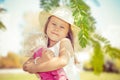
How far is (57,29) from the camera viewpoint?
171cm

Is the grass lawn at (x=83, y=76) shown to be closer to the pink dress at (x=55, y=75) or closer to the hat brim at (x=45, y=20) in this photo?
the pink dress at (x=55, y=75)

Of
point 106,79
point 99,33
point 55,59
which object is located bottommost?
point 106,79

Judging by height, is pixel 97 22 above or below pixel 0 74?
above

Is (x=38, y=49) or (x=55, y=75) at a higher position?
(x=38, y=49)

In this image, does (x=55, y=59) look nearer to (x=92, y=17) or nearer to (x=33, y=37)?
(x=33, y=37)

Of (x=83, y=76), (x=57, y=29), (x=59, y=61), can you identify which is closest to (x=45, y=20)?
(x=57, y=29)

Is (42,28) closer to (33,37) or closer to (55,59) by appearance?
(33,37)

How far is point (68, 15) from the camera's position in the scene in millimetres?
1722

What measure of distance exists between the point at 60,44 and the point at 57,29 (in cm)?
8

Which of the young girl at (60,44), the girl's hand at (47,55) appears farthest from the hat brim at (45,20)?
the girl's hand at (47,55)

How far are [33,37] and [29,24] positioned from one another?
0.25ft

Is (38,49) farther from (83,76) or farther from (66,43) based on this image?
(83,76)

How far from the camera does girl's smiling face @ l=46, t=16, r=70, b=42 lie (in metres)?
1.72

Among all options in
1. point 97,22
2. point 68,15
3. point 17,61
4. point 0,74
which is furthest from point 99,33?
point 0,74
